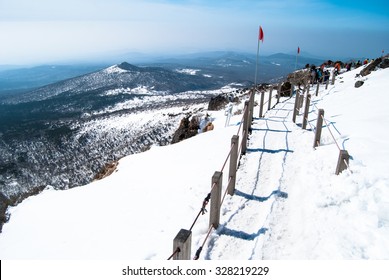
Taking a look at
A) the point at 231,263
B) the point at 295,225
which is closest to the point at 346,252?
the point at 295,225

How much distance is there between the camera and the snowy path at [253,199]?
5352 mm

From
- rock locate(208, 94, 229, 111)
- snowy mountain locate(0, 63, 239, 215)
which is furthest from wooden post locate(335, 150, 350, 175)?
snowy mountain locate(0, 63, 239, 215)

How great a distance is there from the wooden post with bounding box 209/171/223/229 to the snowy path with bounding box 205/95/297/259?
0.27 m

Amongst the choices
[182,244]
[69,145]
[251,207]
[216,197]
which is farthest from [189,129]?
[69,145]

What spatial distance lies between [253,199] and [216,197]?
2065 millimetres

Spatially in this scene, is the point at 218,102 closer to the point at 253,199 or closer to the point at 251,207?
the point at 253,199

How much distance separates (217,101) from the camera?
38906 millimetres

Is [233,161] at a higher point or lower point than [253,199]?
higher

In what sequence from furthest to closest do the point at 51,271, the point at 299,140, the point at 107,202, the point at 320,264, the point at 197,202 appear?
the point at 299,140
the point at 107,202
the point at 197,202
the point at 320,264
the point at 51,271

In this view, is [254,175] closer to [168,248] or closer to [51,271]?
[168,248]

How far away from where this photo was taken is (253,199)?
7.05 meters

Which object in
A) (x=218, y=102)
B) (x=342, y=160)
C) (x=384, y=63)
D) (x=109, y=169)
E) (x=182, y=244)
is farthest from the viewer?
(x=218, y=102)

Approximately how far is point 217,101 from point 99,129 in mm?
71035

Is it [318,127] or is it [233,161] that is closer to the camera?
[233,161]
